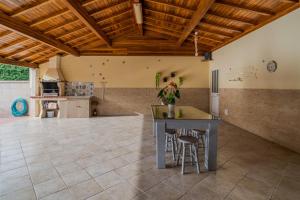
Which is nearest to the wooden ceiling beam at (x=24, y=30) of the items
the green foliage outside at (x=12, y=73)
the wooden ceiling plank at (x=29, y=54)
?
the wooden ceiling plank at (x=29, y=54)

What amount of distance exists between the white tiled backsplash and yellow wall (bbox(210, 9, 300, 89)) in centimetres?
578

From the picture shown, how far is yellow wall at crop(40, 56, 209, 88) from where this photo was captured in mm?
8180

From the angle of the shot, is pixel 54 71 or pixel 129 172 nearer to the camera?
pixel 129 172

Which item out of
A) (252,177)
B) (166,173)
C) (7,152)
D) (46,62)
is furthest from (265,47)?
(46,62)

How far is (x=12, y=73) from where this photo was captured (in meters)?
9.07

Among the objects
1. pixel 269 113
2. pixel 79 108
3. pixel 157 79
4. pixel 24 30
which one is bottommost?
pixel 79 108

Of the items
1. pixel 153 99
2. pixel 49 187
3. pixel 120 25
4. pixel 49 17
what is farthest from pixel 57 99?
pixel 49 187

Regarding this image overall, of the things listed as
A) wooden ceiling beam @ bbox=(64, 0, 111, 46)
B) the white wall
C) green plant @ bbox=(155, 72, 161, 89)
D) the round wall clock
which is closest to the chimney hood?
the white wall

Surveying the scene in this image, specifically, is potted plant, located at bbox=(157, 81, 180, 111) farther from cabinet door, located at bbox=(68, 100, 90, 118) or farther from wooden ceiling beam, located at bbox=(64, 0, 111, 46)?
cabinet door, located at bbox=(68, 100, 90, 118)

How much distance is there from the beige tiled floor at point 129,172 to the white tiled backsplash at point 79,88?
3950mm

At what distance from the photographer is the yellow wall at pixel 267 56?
3.78m

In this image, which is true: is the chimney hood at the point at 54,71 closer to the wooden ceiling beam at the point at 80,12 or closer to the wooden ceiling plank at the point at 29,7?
the wooden ceiling beam at the point at 80,12

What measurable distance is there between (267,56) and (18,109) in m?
9.99

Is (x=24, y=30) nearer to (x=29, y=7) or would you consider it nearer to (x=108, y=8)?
(x=29, y=7)
